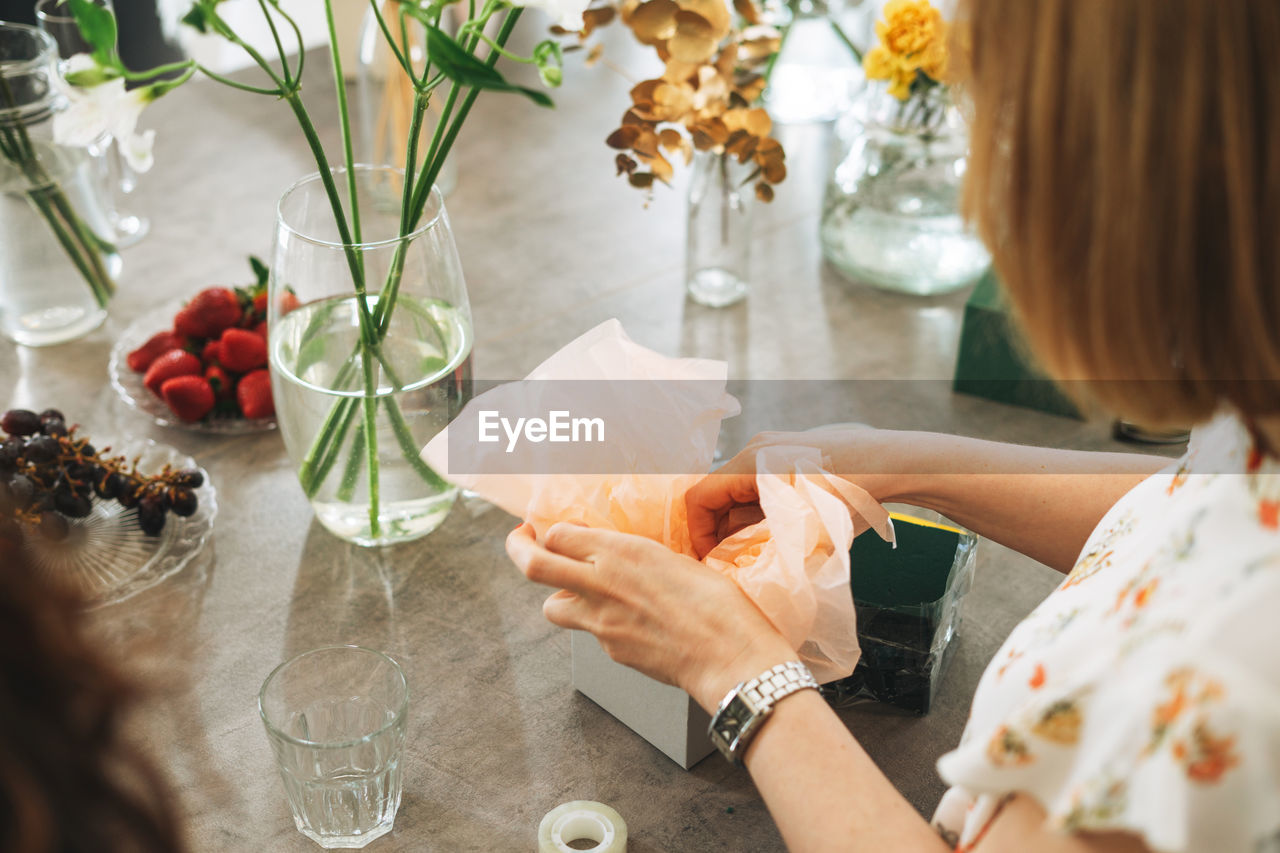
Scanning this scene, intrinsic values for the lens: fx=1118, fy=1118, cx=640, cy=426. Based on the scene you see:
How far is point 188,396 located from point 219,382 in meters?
0.04

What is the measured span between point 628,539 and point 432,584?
0.31 meters

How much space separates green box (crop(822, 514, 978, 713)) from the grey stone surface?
0.03 m

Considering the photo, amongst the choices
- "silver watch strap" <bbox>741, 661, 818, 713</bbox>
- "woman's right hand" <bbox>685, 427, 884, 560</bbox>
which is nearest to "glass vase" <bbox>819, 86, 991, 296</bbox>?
"woman's right hand" <bbox>685, 427, 884, 560</bbox>

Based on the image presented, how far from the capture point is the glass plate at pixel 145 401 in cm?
114

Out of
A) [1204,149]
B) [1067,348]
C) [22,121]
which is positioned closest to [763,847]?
[1067,348]

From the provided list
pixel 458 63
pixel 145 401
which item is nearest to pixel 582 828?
pixel 458 63

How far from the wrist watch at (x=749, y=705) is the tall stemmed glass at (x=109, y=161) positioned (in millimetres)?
1048

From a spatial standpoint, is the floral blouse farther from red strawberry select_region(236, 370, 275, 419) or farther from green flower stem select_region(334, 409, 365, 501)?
red strawberry select_region(236, 370, 275, 419)

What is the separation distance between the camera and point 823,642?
2.43 feet

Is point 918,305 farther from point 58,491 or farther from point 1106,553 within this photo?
point 58,491

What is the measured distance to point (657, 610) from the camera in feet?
2.31

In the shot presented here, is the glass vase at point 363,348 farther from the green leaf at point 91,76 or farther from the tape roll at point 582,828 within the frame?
the tape roll at point 582,828

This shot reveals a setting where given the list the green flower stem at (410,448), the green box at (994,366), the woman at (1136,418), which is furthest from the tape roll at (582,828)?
the green box at (994,366)

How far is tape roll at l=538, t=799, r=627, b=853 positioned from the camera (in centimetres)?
72
